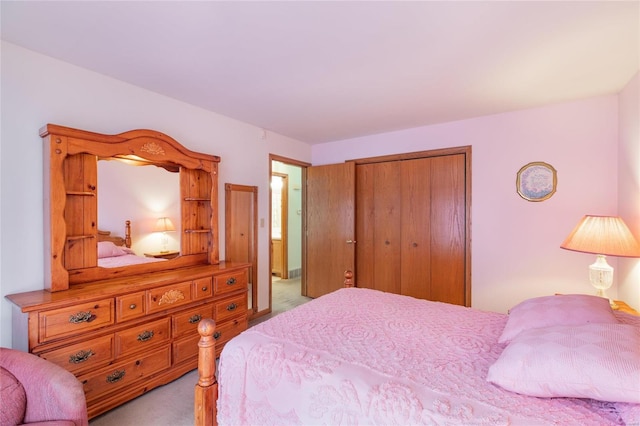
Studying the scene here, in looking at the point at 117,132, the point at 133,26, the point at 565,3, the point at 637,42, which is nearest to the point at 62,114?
the point at 117,132

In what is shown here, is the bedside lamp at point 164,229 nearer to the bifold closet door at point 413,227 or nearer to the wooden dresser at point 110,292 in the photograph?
the wooden dresser at point 110,292

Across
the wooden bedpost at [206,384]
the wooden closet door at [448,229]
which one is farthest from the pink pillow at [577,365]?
the wooden closet door at [448,229]

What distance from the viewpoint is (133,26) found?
5.29 ft

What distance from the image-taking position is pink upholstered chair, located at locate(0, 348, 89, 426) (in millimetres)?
1194

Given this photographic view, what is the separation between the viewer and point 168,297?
2164 mm

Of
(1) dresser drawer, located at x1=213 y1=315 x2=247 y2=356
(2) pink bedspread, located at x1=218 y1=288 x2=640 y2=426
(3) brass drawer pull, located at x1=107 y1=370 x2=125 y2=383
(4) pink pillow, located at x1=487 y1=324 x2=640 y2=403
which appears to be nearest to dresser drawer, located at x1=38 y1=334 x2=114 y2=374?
(3) brass drawer pull, located at x1=107 y1=370 x2=125 y2=383

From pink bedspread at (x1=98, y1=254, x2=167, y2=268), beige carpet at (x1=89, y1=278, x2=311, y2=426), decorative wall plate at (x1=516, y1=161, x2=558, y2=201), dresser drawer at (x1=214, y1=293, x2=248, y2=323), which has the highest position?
decorative wall plate at (x1=516, y1=161, x2=558, y2=201)

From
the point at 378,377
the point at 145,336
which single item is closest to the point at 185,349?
the point at 145,336

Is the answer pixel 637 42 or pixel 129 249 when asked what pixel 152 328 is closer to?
pixel 129 249

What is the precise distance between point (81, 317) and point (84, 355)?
243 millimetres

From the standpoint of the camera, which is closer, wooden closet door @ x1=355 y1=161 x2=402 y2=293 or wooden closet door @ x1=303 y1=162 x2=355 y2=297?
wooden closet door @ x1=355 y1=161 x2=402 y2=293

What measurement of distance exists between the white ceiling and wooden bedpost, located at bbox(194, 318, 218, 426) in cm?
163

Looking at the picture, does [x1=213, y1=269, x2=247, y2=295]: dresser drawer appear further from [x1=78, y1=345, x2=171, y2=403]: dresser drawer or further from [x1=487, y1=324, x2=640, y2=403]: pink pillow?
[x1=487, y1=324, x2=640, y2=403]: pink pillow

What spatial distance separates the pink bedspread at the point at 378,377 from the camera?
0.91 meters
